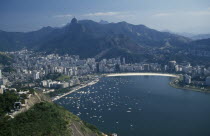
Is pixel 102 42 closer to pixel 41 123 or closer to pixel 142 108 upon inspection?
pixel 142 108

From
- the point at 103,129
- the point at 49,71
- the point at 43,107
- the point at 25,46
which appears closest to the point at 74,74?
the point at 49,71

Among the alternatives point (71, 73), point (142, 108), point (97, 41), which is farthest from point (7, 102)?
point (97, 41)

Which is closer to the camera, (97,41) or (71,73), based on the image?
(71,73)

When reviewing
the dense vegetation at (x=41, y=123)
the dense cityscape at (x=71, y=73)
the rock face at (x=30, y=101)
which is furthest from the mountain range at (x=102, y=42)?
the dense vegetation at (x=41, y=123)

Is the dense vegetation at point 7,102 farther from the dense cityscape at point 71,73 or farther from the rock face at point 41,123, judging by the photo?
the dense cityscape at point 71,73

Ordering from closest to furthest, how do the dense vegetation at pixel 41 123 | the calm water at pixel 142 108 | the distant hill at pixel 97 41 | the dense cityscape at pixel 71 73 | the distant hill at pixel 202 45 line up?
1. the dense vegetation at pixel 41 123
2. the calm water at pixel 142 108
3. the dense cityscape at pixel 71 73
4. the distant hill at pixel 202 45
5. the distant hill at pixel 97 41

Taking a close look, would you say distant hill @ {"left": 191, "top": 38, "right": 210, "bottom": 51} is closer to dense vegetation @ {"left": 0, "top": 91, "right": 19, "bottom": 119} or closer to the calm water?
the calm water

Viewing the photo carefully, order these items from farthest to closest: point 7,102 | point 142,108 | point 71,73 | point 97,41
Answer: point 97,41 < point 71,73 < point 142,108 < point 7,102
